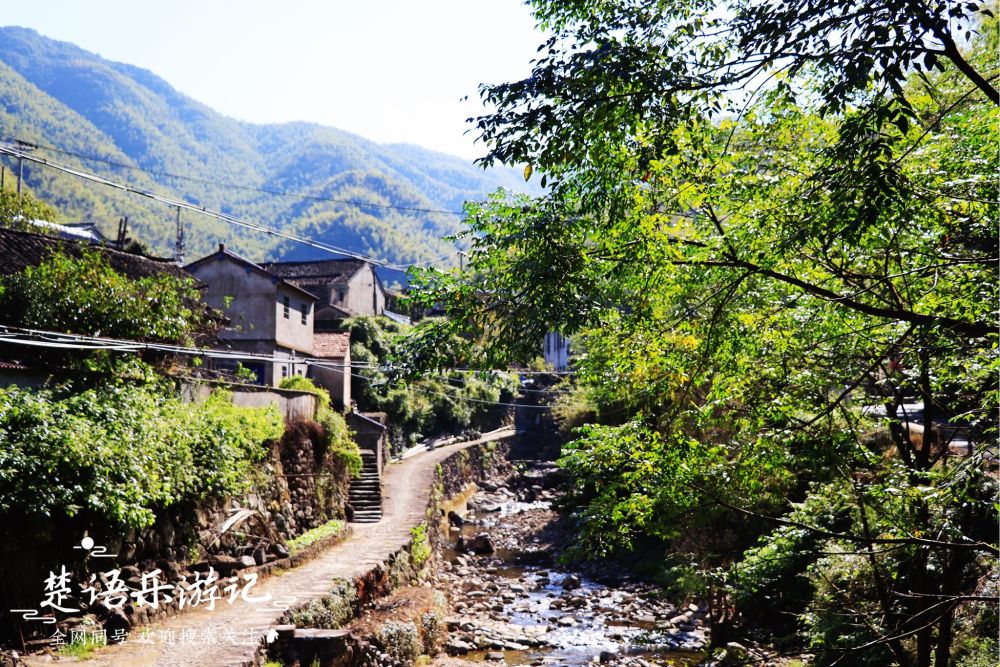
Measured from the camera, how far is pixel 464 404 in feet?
159

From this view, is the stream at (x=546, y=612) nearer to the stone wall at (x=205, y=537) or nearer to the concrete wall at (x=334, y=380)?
the stone wall at (x=205, y=537)

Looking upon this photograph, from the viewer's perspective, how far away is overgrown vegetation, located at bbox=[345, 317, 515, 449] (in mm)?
38156

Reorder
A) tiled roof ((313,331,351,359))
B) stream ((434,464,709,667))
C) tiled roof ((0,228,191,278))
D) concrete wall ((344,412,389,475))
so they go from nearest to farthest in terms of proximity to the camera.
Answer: stream ((434,464,709,667)) < tiled roof ((0,228,191,278)) < concrete wall ((344,412,389,475)) < tiled roof ((313,331,351,359))

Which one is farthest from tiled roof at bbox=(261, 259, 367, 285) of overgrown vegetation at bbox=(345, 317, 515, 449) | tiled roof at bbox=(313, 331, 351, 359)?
tiled roof at bbox=(313, 331, 351, 359)

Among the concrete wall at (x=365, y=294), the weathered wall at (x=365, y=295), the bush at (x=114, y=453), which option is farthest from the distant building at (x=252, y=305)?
the concrete wall at (x=365, y=294)

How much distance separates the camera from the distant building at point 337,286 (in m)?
43.6

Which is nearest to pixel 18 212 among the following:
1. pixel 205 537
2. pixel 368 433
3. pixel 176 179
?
pixel 368 433

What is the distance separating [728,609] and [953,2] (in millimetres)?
14548

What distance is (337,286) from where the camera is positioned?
159 ft

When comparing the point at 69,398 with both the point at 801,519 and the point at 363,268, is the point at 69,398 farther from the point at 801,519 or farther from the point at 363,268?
the point at 363,268

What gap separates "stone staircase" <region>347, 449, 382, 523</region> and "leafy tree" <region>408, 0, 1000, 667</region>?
16209mm

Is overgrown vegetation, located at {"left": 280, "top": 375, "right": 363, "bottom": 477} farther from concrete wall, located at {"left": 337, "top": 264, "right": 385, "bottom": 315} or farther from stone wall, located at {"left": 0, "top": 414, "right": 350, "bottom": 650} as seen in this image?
concrete wall, located at {"left": 337, "top": 264, "right": 385, "bottom": 315}

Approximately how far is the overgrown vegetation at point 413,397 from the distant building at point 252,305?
466 centimetres

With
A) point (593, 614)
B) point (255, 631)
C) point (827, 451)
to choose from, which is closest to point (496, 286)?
point (827, 451)
